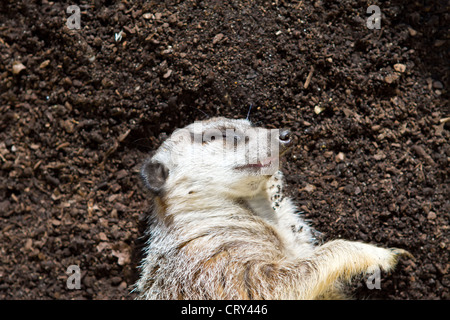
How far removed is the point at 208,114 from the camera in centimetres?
371

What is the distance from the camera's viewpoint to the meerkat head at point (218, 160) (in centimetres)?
311

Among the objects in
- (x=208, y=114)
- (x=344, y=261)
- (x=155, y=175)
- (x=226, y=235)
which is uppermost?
(x=208, y=114)

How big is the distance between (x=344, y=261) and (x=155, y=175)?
1.46 metres

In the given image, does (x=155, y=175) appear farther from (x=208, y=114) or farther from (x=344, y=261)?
(x=344, y=261)

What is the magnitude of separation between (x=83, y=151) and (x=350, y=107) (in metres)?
2.17

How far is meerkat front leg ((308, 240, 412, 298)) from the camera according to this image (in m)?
3.14

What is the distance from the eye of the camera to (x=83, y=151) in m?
3.75

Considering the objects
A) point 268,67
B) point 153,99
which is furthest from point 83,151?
point 268,67

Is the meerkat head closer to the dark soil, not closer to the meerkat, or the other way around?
the meerkat

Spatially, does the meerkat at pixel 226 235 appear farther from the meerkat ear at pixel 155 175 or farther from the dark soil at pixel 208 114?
the dark soil at pixel 208 114

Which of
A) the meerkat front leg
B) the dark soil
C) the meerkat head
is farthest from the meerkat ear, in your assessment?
the meerkat front leg

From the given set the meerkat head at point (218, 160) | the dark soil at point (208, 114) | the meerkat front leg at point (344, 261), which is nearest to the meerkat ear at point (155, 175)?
the meerkat head at point (218, 160)

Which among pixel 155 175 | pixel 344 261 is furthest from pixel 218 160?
pixel 344 261

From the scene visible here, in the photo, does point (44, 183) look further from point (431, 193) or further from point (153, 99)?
point (431, 193)
